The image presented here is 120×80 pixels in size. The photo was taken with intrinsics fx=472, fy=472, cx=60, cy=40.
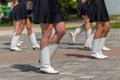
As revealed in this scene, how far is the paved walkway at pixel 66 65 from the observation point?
7492 millimetres

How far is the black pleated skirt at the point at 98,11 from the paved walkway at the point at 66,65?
32.2 inches

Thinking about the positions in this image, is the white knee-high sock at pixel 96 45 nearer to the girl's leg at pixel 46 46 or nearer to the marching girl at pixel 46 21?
the marching girl at pixel 46 21

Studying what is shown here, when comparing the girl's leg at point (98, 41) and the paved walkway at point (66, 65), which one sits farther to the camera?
the girl's leg at point (98, 41)

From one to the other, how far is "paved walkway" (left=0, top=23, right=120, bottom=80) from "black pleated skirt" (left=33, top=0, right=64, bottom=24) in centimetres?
89

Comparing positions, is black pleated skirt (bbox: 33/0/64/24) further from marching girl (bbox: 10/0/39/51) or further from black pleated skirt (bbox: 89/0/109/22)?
marching girl (bbox: 10/0/39/51)

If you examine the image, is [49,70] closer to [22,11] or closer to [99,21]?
[99,21]

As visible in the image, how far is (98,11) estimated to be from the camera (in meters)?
9.24

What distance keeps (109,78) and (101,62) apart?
1758mm

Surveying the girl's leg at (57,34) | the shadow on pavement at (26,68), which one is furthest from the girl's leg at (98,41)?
the girl's leg at (57,34)

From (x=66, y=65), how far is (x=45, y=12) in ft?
4.73

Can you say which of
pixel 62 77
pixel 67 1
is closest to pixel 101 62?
pixel 62 77

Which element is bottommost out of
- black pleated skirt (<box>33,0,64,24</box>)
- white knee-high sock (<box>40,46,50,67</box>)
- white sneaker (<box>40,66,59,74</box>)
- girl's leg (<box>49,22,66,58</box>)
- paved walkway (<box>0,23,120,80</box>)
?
paved walkway (<box>0,23,120,80</box>)

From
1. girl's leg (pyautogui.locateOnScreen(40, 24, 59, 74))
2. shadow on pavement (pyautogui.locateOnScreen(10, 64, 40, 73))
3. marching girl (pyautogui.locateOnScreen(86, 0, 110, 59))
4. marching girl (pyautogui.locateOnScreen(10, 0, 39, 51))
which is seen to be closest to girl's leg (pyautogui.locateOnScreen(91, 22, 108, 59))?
marching girl (pyautogui.locateOnScreen(86, 0, 110, 59))

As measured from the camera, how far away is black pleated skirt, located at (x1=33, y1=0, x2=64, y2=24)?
7.61m
